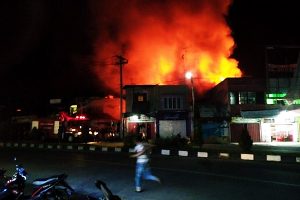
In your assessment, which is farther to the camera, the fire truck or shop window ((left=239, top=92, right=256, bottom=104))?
shop window ((left=239, top=92, right=256, bottom=104))

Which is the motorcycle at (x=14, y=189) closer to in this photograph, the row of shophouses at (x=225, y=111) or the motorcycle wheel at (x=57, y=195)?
the motorcycle wheel at (x=57, y=195)

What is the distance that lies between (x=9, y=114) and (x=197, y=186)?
2412 inches

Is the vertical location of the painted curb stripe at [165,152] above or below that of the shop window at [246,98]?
below

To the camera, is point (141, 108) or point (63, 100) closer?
point (141, 108)

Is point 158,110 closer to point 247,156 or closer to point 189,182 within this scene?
point 247,156

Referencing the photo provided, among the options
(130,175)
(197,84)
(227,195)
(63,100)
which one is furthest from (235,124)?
(63,100)

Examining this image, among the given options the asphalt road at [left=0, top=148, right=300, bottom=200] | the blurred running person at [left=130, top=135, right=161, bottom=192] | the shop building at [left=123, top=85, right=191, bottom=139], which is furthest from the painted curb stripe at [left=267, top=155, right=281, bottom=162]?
the shop building at [left=123, top=85, right=191, bottom=139]

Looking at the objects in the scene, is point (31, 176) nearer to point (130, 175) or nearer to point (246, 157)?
point (130, 175)

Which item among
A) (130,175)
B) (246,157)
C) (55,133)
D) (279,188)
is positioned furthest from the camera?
(55,133)

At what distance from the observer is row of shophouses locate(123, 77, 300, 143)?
139 ft

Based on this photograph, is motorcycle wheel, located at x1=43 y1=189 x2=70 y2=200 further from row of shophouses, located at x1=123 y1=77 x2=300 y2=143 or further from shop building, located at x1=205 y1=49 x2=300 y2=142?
shop building, located at x1=205 y1=49 x2=300 y2=142

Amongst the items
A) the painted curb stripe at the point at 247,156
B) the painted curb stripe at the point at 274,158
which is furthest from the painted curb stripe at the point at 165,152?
the painted curb stripe at the point at 274,158

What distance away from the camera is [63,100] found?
72.4m

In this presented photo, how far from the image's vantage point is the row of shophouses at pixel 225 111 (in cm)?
4222
